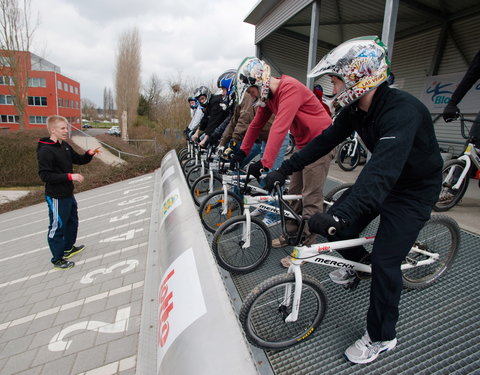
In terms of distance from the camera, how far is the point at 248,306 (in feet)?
6.58

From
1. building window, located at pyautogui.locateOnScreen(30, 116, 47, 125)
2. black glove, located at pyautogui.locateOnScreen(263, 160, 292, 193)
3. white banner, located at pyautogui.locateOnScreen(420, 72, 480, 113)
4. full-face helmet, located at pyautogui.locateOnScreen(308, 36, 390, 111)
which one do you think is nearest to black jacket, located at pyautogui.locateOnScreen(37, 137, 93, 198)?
black glove, located at pyautogui.locateOnScreen(263, 160, 292, 193)

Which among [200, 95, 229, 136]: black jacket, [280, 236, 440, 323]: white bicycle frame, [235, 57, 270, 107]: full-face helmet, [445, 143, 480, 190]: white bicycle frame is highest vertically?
[235, 57, 270, 107]: full-face helmet

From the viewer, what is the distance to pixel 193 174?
7.04 meters

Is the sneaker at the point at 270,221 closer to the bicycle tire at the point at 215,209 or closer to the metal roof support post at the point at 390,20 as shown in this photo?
the bicycle tire at the point at 215,209

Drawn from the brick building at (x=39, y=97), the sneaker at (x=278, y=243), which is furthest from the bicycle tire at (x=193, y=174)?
the brick building at (x=39, y=97)

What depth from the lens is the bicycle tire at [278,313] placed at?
2.01 metres

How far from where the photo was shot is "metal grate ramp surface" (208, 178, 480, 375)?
6.34 ft

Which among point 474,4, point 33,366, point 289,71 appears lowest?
point 33,366

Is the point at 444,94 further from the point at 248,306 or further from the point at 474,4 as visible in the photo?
the point at 248,306

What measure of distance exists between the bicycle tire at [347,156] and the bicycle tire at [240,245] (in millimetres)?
4778

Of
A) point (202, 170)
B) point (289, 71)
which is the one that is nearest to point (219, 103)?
point (202, 170)

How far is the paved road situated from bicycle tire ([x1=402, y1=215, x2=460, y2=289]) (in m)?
2.59

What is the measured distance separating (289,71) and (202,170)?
9.99 metres

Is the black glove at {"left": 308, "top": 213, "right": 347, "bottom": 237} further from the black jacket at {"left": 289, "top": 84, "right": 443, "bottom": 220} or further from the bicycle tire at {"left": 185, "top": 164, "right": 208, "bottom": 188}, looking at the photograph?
the bicycle tire at {"left": 185, "top": 164, "right": 208, "bottom": 188}
